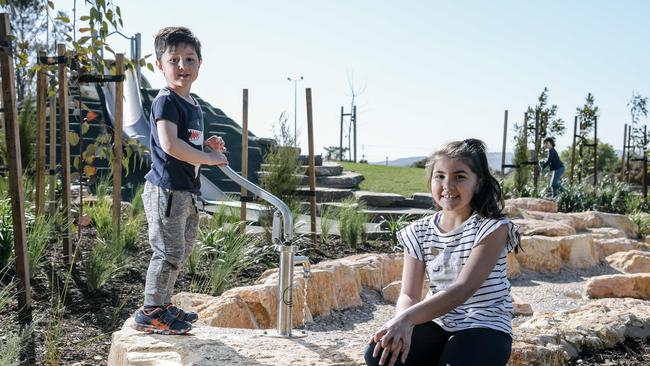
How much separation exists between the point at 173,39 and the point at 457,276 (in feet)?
5.03

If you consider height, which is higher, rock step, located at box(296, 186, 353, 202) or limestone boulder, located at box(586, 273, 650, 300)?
rock step, located at box(296, 186, 353, 202)

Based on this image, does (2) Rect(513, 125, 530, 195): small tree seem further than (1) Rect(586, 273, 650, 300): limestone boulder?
Yes

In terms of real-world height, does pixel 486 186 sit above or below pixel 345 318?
above

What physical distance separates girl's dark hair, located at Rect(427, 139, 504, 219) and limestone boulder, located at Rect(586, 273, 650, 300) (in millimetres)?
4013

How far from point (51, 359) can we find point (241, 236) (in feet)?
8.80

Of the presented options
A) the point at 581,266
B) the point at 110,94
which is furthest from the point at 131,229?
the point at 110,94

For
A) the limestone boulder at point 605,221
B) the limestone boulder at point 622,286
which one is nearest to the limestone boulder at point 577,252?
the limestone boulder at point 605,221

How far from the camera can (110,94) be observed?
1403 centimetres

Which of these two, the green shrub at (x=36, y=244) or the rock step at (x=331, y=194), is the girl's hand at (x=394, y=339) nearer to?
the green shrub at (x=36, y=244)

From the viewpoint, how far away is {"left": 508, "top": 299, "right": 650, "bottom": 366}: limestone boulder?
9.79ft

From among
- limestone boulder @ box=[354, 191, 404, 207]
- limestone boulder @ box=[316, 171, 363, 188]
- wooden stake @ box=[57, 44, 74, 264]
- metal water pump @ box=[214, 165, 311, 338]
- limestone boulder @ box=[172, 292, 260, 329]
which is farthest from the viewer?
limestone boulder @ box=[316, 171, 363, 188]

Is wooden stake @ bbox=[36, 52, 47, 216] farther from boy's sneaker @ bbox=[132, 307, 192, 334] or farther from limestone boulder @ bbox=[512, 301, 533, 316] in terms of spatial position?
limestone boulder @ bbox=[512, 301, 533, 316]

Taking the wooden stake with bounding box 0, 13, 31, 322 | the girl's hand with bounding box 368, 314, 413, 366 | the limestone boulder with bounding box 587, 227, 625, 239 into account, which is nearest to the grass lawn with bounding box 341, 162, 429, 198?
the limestone boulder with bounding box 587, 227, 625, 239

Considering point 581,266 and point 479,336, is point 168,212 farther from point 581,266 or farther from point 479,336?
point 581,266
